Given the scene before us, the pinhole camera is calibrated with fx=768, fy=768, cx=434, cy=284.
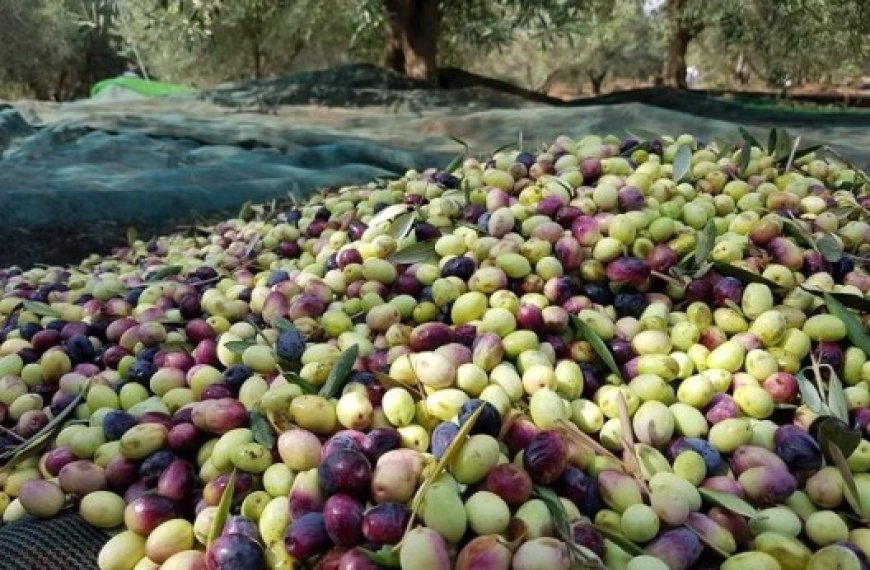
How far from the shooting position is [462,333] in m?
1.59

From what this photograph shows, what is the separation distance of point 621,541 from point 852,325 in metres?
0.82

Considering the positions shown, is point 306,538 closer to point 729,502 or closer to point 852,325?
point 729,502

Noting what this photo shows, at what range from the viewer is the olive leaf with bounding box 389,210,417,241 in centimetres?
206

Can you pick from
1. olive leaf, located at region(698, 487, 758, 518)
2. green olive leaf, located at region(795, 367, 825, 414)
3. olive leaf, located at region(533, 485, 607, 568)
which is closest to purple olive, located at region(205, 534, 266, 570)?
olive leaf, located at region(533, 485, 607, 568)

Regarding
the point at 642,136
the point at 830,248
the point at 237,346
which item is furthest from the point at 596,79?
the point at 237,346

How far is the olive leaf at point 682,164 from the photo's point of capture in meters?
2.29

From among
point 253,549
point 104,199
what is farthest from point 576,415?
point 104,199

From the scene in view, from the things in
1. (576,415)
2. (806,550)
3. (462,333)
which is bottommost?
(806,550)

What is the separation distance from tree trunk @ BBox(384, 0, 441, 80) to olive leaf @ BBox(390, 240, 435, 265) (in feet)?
30.4

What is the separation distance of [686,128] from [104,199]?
394 cm

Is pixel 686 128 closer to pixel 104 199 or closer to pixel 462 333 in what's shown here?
pixel 104 199

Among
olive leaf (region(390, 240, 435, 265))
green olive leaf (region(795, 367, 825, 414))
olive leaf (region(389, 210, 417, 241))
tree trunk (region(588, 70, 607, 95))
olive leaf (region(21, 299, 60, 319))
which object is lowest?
tree trunk (region(588, 70, 607, 95))

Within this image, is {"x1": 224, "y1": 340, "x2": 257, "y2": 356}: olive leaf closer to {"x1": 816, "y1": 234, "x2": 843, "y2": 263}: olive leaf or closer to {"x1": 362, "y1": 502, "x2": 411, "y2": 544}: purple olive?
{"x1": 362, "y1": 502, "x2": 411, "y2": 544}: purple olive

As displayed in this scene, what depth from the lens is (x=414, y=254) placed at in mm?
1941
